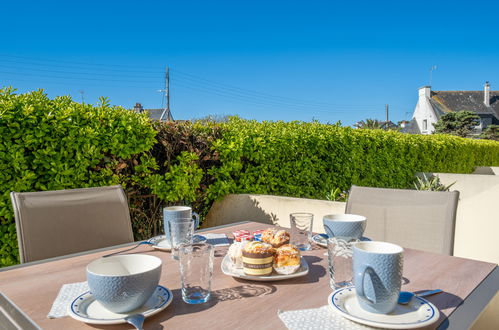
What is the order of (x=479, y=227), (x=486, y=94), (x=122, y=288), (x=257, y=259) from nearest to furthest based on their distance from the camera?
(x=122, y=288)
(x=257, y=259)
(x=479, y=227)
(x=486, y=94)

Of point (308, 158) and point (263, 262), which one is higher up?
point (308, 158)

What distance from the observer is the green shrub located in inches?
102

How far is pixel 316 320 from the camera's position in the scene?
915 millimetres

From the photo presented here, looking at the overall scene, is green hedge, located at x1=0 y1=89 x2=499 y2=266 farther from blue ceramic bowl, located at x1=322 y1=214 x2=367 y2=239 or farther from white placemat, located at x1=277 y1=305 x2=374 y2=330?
white placemat, located at x1=277 y1=305 x2=374 y2=330

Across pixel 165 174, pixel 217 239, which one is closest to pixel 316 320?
pixel 217 239

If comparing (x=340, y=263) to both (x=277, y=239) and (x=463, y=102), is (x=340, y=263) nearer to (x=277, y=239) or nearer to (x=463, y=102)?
(x=277, y=239)

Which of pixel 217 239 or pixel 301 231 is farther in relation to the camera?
pixel 217 239

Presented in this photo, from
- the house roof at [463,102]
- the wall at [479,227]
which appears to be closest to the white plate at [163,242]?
the wall at [479,227]

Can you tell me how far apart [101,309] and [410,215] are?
5.44 feet

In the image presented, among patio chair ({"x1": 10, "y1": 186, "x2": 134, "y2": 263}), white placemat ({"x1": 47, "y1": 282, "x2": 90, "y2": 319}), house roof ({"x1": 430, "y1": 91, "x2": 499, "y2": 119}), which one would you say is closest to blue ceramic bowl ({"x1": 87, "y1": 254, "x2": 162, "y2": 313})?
white placemat ({"x1": 47, "y1": 282, "x2": 90, "y2": 319})

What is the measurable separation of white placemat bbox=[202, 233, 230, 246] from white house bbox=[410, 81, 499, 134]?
34076 millimetres

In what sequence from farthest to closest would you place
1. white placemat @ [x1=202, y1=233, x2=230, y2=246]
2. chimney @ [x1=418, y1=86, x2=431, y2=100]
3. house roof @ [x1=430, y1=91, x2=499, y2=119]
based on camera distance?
chimney @ [x1=418, y1=86, x2=431, y2=100] < house roof @ [x1=430, y1=91, x2=499, y2=119] < white placemat @ [x1=202, y1=233, x2=230, y2=246]

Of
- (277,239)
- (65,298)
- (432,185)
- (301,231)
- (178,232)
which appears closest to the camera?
(65,298)

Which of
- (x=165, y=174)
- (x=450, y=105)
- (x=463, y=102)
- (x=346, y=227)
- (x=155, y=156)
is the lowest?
(x=346, y=227)
